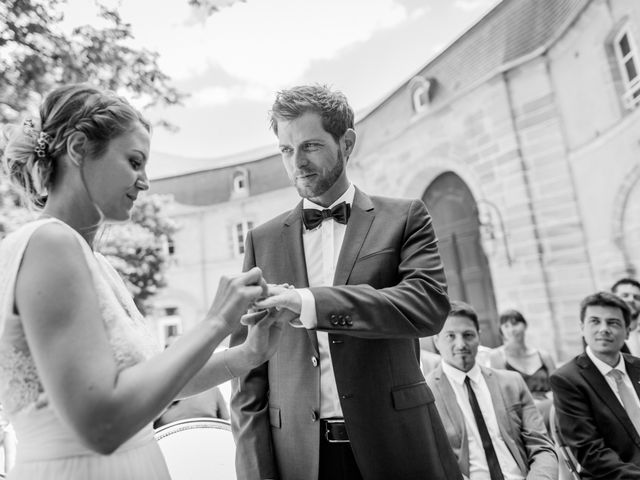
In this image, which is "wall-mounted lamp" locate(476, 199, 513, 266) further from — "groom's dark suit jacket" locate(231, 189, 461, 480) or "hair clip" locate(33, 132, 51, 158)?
"hair clip" locate(33, 132, 51, 158)

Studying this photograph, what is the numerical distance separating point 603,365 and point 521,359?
1424 millimetres

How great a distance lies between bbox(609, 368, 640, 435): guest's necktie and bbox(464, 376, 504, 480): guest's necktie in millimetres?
974

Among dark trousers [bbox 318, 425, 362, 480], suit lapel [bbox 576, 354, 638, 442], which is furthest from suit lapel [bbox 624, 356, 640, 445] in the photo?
dark trousers [bbox 318, 425, 362, 480]

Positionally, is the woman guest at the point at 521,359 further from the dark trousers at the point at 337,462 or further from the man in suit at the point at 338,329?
the dark trousers at the point at 337,462

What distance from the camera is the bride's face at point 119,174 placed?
998 mm

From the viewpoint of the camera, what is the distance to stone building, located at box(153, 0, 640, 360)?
5.15m

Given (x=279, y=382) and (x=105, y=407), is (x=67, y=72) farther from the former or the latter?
(x=105, y=407)

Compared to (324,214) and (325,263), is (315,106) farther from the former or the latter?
(325,263)

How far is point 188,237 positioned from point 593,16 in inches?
364

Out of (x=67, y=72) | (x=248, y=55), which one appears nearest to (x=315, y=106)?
(x=67, y=72)

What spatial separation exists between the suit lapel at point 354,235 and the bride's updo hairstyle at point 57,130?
70cm

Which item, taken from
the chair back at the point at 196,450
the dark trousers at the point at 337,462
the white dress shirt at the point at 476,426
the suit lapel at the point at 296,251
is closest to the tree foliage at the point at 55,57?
the chair back at the point at 196,450

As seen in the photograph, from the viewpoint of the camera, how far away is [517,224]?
20.8ft

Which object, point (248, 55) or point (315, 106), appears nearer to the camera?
point (315, 106)
